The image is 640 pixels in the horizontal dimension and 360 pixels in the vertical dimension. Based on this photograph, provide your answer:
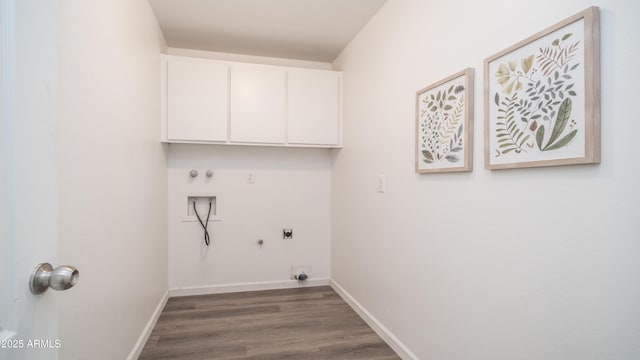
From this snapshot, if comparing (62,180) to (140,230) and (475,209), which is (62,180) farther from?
(475,209)

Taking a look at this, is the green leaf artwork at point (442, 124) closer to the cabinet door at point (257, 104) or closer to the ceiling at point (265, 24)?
the ceiling at point (265, 24)

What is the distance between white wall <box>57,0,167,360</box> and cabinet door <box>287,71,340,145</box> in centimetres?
124

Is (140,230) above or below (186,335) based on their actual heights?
above

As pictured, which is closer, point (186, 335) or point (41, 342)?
point (41, 342)

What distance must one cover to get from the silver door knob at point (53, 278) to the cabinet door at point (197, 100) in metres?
2.29

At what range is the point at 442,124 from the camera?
1673 millimetres

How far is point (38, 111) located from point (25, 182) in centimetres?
16

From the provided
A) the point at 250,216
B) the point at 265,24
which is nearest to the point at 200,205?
the point at 250,216

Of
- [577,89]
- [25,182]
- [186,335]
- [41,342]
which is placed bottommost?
[186,335]

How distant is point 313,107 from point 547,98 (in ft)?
7.29

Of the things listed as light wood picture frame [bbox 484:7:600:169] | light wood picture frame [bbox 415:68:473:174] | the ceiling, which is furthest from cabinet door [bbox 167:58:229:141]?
light wood picture frame [bbox 484:7:600:169]

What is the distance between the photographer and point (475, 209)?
145 cm

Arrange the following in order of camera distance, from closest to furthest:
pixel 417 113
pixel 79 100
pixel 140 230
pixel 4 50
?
pixel 4 50
pixel 79 100
pixel 417 113
pixel 140 230

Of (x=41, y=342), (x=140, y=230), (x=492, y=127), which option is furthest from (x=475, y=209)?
(x=140, y=230)
